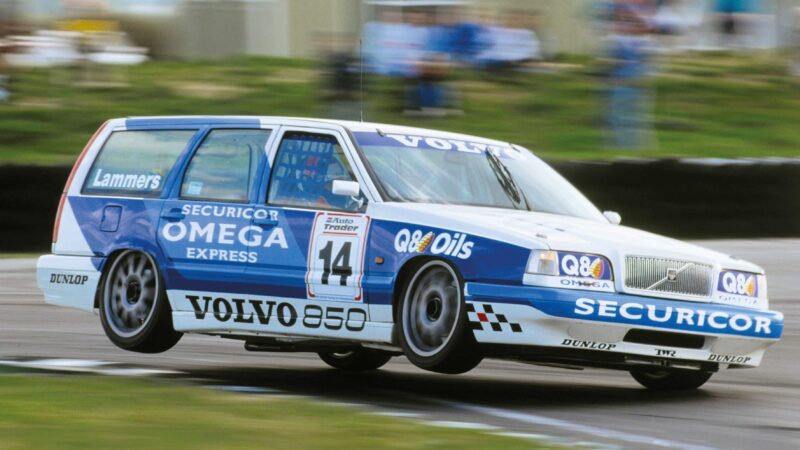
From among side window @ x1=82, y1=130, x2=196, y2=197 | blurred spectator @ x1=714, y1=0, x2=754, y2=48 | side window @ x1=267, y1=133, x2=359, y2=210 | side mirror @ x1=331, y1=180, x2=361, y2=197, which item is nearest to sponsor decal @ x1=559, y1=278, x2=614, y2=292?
side mirror @ x1=331, y1=180, x2=361, y2=197

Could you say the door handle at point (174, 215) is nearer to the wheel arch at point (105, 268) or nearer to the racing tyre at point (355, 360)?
the wheel arch at point (105, 268)

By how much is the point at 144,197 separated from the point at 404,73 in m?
8.40

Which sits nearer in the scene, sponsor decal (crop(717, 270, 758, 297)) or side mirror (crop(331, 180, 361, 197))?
sponsor decal (crop(717, 270, 758, 297))

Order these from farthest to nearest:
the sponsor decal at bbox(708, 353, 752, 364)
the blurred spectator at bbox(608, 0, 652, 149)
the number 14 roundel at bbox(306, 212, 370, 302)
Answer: the blurred spectator at bbox(608, 0, 652, 149) < the number 14 roundel at bbox(306, 212, 370, 302) < the sponsor decal at bbox(708, 353, 752, 364)

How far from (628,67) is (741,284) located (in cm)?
837

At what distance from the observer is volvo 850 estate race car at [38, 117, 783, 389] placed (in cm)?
764

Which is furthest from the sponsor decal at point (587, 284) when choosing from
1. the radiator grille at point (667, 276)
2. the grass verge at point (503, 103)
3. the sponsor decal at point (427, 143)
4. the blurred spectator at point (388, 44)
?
the blurred spectator at point (388, 44)

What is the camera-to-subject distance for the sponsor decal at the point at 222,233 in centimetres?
866

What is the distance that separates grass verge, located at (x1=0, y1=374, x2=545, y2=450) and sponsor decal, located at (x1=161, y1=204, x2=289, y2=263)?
4.44 feet

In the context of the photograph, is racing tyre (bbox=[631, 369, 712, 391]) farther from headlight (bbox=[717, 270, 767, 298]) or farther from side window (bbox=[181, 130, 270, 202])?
side window (bbox=[181, 130, 270, 202])

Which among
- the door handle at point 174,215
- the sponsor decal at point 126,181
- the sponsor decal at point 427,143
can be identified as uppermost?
the sponsor decal at point 427,143

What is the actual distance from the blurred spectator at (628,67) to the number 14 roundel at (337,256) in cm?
829

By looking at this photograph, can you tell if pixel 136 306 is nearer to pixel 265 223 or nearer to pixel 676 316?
pixel 265 223

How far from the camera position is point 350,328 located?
821 cm
